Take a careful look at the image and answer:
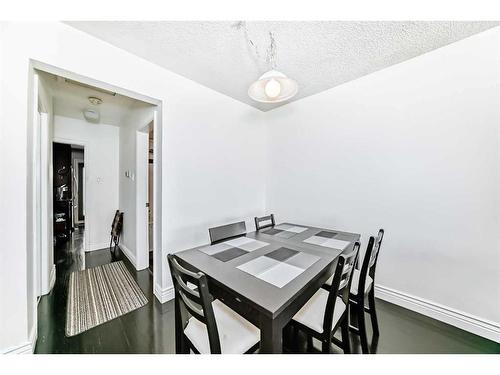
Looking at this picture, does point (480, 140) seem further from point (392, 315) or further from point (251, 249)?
point (251, 249)

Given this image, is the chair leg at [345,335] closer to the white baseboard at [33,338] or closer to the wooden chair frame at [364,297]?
the wooden chair frame at [364,297]

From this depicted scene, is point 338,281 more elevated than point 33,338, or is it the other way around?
point 338,281

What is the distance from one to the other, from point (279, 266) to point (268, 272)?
108 mm

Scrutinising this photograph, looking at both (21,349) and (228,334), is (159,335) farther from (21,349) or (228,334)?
(228,334)

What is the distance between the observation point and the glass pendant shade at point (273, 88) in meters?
1.35

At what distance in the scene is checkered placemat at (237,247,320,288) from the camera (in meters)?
1.03

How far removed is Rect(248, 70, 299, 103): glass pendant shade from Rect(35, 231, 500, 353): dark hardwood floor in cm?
192

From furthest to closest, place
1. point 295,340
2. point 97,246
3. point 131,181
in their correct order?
point 97,246 → point 131,181 → point 295,340

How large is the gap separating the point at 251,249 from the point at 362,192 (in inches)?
60.8

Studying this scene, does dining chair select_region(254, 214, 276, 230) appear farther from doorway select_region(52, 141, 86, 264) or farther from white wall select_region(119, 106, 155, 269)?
doorway select_region(52, 141, 86, 264)

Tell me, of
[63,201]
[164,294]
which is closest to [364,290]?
[164,294]

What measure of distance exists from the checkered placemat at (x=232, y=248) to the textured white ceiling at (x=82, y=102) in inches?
83.4

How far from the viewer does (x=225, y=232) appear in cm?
173

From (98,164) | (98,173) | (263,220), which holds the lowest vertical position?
(263,220)
